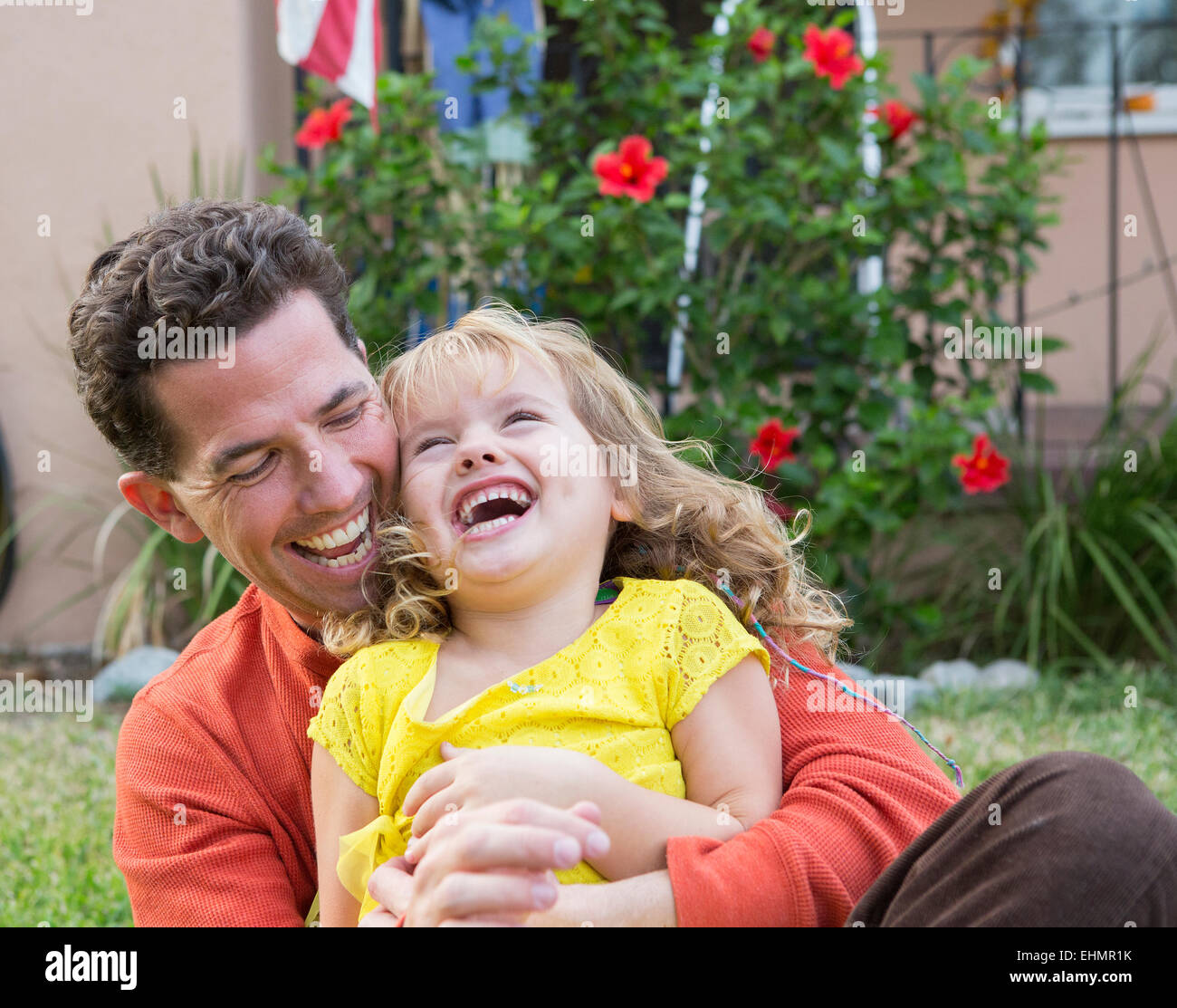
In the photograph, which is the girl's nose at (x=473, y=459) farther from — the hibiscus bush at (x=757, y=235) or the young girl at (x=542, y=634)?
the hibiscus bush at (x=757, y=235)

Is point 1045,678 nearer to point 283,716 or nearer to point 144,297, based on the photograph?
point 283,716

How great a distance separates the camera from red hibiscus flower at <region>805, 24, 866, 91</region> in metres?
3.99

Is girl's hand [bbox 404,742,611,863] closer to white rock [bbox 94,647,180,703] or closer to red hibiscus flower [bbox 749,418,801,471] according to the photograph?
red hibiscus flower [bbox 749,418,801,471]

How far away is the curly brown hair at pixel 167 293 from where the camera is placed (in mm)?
1748

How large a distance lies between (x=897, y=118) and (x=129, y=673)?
3211mm

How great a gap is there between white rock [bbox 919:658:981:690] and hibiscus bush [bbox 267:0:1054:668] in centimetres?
12

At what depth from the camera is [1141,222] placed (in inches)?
251

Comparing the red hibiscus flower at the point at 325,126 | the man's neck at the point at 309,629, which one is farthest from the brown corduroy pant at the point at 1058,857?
the red hibiscus flower at the point at 325,126

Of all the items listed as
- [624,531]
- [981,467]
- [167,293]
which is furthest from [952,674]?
[167,293]

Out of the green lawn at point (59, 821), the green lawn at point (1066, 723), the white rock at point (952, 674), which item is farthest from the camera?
the white rock at point (952, 674)

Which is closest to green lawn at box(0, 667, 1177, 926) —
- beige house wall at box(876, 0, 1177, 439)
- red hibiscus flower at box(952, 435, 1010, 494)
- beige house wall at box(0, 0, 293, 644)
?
red hibiscus flower at box(952, 435, 1010, 494)

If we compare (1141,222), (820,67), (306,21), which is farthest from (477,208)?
(1141,222)

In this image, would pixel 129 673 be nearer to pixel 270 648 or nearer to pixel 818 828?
pixel 270 648
